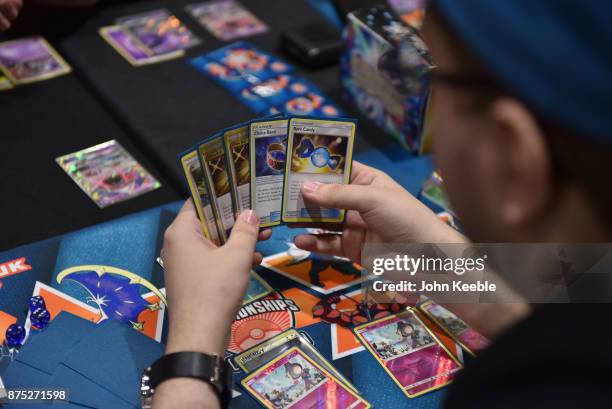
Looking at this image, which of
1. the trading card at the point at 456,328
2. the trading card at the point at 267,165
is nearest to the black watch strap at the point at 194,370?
the trading card at the point at 267,165

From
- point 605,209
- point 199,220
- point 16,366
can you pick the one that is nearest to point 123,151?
point 199,220

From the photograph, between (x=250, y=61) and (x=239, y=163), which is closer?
(x=239, y=163)

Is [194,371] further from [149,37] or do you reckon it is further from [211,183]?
[149,37]

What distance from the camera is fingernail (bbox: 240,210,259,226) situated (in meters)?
1.22

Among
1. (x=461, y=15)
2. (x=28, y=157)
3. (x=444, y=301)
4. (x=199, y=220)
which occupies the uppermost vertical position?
(x=461, y=15)

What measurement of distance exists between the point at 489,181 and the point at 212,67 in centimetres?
152

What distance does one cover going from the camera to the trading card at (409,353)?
1.17m

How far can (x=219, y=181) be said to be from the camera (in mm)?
1217

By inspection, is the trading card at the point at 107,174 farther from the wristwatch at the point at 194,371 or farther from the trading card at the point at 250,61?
the wristwatch at the point at 194,371

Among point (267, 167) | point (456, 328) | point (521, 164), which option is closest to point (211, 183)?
point (267, 167)

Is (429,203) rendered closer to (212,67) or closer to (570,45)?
(212,67)

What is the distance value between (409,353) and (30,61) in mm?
1504

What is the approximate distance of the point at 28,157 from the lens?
66.3 inches

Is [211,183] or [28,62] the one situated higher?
[211,183]
